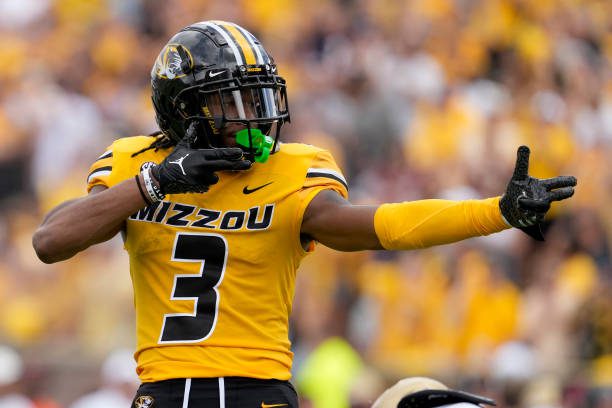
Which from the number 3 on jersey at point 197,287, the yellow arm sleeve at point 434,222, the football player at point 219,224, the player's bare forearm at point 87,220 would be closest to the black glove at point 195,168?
the football player at point 219,224

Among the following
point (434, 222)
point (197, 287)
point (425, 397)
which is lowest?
point (425, 397)

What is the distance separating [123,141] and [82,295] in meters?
5.71

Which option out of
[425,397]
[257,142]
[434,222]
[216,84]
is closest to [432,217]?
[434,222]

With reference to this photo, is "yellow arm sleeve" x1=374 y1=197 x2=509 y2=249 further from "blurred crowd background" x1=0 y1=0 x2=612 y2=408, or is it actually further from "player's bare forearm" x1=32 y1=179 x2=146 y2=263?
"blurred crowd background" x1=0 y1=0 x2=612 y2=408

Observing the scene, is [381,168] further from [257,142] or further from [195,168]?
[195,168]

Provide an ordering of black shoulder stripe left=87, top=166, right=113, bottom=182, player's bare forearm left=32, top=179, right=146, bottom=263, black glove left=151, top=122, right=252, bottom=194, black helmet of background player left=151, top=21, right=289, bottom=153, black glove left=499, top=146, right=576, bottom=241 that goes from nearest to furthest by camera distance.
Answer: black glove left=499, top=146, right=576, bottom=241, black glove left=151, top=122, right=252, bottom=194, player's bare forearm left=32, top=179, right=146, bottom=263, black helmet of background player left=151, top=21, right=289, bottom=153, black shoulder stripe left=87, top=166, right=113, bottom=182

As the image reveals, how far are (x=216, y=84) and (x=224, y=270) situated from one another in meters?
0.64

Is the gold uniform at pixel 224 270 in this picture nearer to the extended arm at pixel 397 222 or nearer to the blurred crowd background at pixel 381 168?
the extended arm at pixel 397 222

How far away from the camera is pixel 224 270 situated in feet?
13.8

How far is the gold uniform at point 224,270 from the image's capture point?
4.17 meters

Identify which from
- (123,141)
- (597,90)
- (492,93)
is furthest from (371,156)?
(123,141)

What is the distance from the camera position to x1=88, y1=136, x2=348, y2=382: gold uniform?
4.17 meters

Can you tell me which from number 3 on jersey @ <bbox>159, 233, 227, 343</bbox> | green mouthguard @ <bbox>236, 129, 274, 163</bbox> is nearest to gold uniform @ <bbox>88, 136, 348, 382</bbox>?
number 3 on jersey @ <bbox>159, 233, 227, 343</bbox>

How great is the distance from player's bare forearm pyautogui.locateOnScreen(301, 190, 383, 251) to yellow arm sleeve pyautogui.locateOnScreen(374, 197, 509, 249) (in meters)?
0.05
